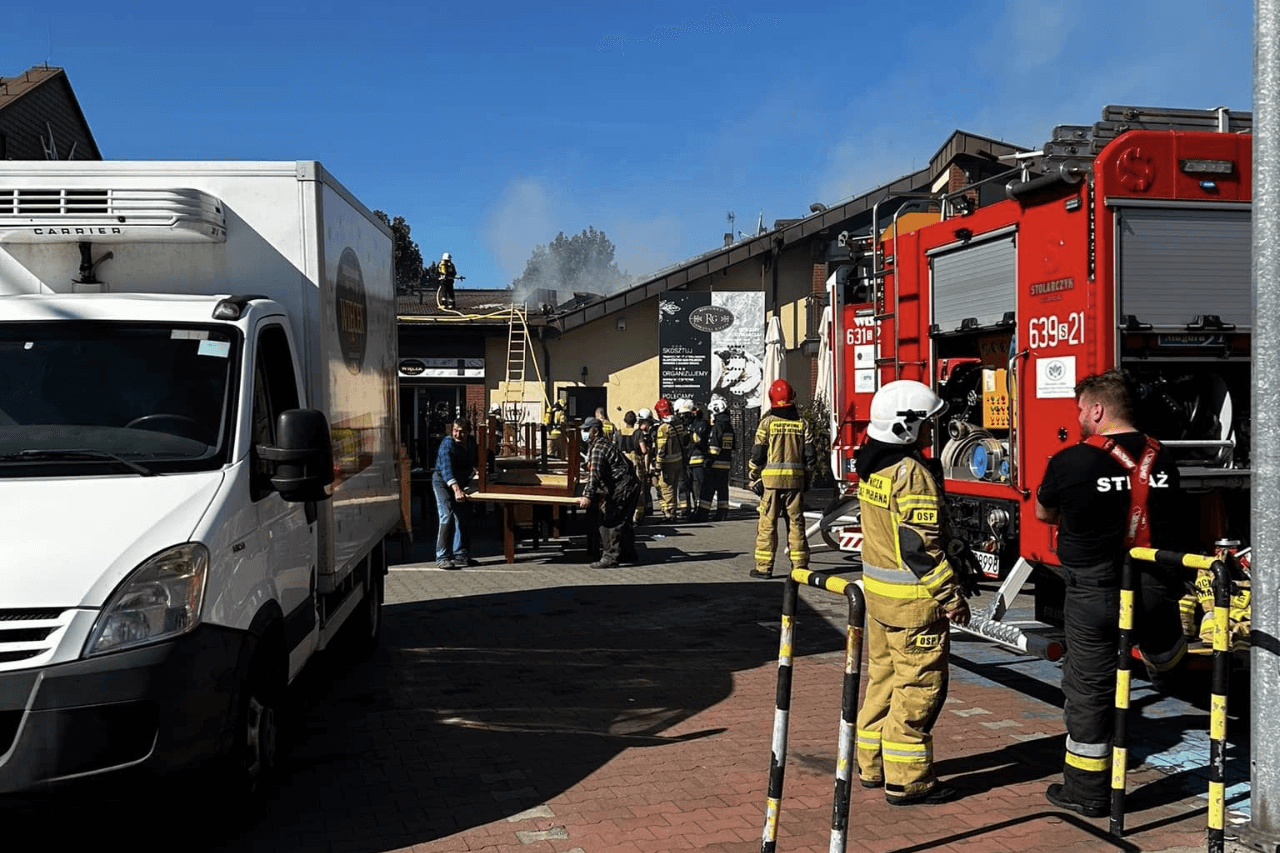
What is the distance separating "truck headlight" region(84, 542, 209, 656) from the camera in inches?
157

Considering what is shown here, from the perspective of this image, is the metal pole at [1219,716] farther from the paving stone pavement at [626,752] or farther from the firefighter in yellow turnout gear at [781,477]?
the firefighter in yellow turnout gear at [781,477]

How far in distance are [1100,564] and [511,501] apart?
9.03m

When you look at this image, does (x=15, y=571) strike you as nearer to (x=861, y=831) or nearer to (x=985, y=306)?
(x=861, y=831)

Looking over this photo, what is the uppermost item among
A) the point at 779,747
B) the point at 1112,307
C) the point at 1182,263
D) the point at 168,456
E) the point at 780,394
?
the point at 1182,263

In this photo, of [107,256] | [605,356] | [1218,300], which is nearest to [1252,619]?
[1218,300]

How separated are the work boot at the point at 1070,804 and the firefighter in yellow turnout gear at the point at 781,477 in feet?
21.2

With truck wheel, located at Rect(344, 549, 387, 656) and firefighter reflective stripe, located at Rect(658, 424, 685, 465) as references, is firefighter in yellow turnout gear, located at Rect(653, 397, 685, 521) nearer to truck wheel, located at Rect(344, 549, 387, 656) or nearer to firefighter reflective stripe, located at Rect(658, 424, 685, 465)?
firefighter reflective stripe, located at Rect(658, 424, 685, 465)

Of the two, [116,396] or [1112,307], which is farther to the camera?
Result: [1112,307]

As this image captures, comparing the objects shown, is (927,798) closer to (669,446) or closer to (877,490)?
(877,490)

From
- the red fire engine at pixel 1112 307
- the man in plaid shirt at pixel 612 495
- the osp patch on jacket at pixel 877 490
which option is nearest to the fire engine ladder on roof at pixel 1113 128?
the red fire engine at pixel 1112 307

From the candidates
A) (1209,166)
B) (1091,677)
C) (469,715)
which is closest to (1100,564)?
(1091,677)

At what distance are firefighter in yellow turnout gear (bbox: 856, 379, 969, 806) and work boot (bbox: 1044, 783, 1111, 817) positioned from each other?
446 millimetres

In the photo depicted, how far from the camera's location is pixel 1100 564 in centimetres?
513

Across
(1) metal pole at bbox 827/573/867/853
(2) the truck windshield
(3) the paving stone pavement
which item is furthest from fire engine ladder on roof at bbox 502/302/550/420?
(1) metal pole at bbox 827/573/867/853
